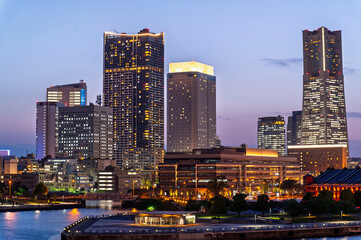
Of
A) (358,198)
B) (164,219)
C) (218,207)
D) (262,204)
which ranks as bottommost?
(164,219)

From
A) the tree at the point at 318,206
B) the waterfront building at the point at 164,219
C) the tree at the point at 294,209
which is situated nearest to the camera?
the waterfront building at the point at 164,219

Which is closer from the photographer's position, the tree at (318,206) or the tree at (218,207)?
the tree at (318,206)

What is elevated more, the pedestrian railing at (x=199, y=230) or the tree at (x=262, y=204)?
the tree at (x=262, y=204)

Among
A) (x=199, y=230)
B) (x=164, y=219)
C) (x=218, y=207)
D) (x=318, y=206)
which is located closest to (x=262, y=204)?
(x=218, y=207)

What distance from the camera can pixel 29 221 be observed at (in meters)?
193

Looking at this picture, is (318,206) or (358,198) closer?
(318,206)

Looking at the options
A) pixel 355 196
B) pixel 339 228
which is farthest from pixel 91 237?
pixel 355 196

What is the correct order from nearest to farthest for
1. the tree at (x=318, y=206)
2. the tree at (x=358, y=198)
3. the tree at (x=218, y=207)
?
the tree at (x=318, y=206)
the tree at (x=218, y=207)
the tree at (x=358, y=198)

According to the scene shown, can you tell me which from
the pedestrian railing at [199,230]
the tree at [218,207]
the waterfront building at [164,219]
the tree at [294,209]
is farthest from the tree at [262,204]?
the waterfront building at [164,219]

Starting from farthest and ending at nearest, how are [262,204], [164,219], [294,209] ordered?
[262,204], [294,209], [164,219]

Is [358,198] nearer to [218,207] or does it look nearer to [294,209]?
[294,209]

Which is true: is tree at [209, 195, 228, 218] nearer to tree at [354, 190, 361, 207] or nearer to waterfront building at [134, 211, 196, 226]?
waterfront building at [134, 211, 196, 226]

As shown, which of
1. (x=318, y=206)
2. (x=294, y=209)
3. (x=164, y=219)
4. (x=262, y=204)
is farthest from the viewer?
(x=262, y=204)

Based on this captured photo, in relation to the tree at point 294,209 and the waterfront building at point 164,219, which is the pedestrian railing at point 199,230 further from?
the tree at point 294,209
